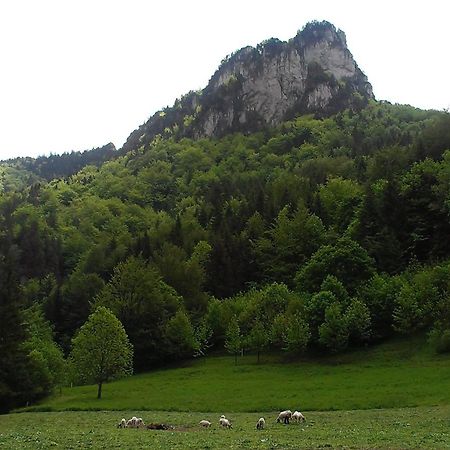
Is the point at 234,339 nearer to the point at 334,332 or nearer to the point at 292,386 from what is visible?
the point at 334,332

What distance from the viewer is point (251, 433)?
3294 centimetres

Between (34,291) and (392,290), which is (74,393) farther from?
(34,291)

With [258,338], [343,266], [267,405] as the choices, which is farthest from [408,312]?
[267,405]

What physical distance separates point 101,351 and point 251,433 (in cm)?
3790

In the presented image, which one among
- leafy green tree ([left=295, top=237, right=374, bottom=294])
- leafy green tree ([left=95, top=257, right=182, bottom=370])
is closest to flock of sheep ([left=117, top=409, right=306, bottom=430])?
leafy green tree ([left=295, top=237, right=374, bottom=294])

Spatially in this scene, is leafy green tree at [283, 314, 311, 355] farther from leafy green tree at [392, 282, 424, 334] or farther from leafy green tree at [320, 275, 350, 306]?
leafy green tree at [392, 282, 424, 334]

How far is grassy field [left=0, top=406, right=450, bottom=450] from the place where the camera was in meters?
27.1

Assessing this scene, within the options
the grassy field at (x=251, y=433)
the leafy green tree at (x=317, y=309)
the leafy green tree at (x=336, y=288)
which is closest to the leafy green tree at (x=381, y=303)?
the leafy green tree at (x=336, y=288)

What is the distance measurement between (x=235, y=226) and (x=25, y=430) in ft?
322

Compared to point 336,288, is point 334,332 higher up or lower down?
lower down

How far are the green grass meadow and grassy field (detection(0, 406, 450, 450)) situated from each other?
6 centimetres

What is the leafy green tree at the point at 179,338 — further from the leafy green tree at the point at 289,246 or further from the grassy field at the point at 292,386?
the leafy green tree at the point at 289,246

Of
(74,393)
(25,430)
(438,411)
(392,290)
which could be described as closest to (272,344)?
(392,290)

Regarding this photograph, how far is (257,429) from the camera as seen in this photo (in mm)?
35562
